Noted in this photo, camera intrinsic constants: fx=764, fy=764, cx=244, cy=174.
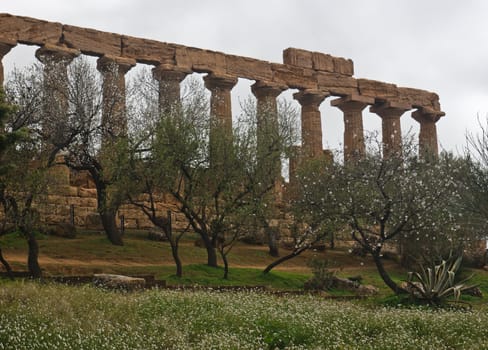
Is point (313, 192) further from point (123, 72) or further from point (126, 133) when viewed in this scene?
point (123, 72)

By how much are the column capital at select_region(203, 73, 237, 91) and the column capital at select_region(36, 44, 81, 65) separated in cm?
800

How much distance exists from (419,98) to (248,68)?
12988mm

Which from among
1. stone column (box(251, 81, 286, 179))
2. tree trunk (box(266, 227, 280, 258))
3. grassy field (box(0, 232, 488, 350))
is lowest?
grassy field (box(0, 232, 488, 350))

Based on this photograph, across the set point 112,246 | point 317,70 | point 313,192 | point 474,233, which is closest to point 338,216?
point 313,192

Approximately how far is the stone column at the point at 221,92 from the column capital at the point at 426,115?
14.5 m

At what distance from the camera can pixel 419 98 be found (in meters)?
48.7

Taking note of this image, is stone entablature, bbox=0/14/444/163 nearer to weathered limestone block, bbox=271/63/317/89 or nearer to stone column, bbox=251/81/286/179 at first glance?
→ weathered limestone block, bbox=271/63/317/89

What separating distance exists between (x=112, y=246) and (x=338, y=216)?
10.1m

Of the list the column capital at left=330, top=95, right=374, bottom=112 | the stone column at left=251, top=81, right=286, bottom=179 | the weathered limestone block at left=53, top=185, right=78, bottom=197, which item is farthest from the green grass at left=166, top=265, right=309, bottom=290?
the column capital at left=330, top=95, right=374, bottom=112

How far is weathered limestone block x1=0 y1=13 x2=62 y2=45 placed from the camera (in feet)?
111

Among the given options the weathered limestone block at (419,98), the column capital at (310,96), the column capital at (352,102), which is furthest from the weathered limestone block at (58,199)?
the weathered limestone block at (419,98)

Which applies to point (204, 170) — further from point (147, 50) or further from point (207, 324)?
point (207, 324)

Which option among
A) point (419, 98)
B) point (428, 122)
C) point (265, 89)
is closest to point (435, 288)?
point (265, 89)

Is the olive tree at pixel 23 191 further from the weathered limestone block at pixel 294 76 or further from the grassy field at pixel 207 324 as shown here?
the weathered limestone block at pixel 294 76
